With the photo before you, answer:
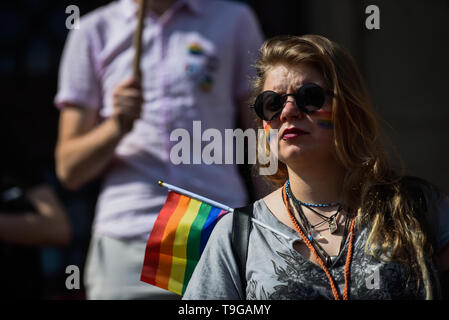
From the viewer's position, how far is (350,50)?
507cm

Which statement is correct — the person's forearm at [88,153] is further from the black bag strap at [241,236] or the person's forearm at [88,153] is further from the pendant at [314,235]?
the pendant at [314,235]

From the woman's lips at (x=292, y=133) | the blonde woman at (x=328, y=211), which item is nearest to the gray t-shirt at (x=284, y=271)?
the blonde woman at (x=328, y=211)

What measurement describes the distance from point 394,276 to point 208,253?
591 millimetres

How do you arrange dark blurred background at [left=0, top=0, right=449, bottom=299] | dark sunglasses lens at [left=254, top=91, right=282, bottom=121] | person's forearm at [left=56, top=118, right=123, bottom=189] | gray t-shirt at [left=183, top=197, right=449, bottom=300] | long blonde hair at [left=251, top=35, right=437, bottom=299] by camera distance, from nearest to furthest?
gray t-shirt at [left=183, top=197, right=449, bottom=300], long blonde hair at [left=251, top=35, right=437, bottom=299], dark sunglasses lens at [left=254, top=91, right=282, bottom=121], person's forearm at [left=56, top=118, right=123, bottom=189], dark blurred background at [left=0, top=0, right=449, bottom=299]

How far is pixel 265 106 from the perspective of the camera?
88.5 inches

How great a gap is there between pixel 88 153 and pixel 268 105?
1139 mm

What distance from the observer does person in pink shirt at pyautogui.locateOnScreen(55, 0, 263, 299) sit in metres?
3.00

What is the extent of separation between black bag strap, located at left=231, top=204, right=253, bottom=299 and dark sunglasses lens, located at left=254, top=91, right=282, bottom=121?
1.05ft

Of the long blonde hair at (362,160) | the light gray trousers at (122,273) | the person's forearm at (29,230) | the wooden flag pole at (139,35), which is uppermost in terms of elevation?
the wooden flag pole at (139,35)

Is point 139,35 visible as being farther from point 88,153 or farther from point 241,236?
point 241,236

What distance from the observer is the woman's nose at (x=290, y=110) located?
218 centimetres

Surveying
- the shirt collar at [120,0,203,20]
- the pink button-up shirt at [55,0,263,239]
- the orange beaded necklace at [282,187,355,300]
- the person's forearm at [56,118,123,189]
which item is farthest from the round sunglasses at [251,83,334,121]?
the shirt collar at [120,0,203,20]

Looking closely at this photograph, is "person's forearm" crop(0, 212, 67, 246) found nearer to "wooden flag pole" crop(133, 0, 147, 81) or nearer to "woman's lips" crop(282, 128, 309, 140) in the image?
"wooden flag pole" crop(133, 0, 147, 81)

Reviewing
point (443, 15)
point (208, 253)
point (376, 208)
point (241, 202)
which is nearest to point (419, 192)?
point (376, 208)
